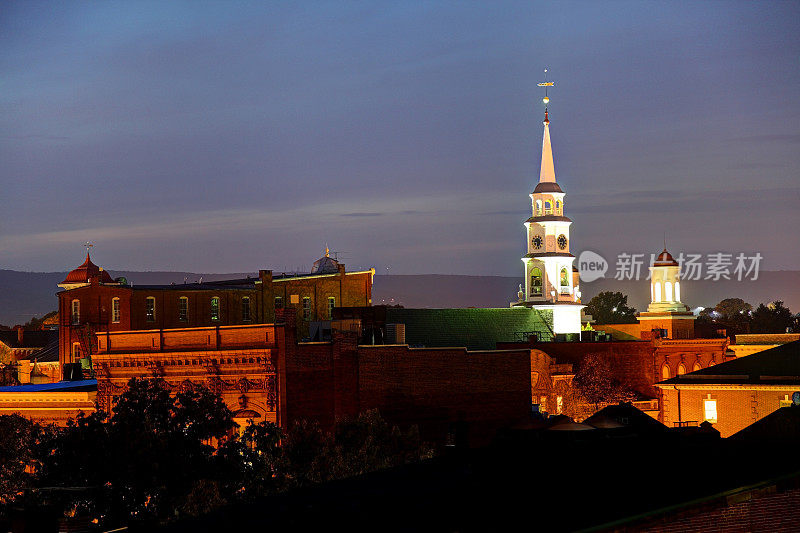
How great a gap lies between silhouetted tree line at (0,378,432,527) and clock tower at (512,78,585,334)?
214 ft

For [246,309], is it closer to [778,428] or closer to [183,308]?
[183,308]

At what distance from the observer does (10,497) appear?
58500mm

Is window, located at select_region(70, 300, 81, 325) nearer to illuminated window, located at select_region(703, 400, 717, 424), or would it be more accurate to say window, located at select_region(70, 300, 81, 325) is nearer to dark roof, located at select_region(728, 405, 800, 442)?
illuminated window, located at select_region(703, 400, 717, 424)

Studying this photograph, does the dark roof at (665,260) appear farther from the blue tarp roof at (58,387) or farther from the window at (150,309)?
the blue tarp roof at (58,387)

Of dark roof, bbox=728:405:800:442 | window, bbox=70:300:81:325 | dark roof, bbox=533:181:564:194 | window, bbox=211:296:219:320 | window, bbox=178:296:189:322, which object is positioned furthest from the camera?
dark roof, bbox=533:181:564:194

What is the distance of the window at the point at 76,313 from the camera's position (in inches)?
4109

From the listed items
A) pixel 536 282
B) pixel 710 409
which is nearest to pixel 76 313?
pixel 536 282

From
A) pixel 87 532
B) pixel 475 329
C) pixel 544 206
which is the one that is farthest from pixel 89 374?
pixel 87 532

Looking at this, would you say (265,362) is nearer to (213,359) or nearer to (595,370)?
(213,359)

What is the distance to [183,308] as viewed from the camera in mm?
105625

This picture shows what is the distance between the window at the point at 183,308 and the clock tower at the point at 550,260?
32.5 meters

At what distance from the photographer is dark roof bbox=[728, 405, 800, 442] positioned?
31.5 meters

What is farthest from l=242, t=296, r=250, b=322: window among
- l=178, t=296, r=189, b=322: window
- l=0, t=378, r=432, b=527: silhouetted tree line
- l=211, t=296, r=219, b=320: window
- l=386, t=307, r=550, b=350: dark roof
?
l=0, t=378, r=432, b=527: silhouetted tree line

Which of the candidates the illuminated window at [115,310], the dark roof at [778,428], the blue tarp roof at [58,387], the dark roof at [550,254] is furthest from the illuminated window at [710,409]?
the dark roof at [550,254]
